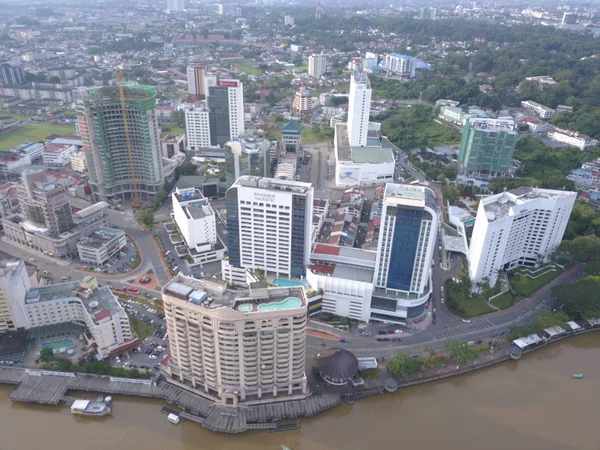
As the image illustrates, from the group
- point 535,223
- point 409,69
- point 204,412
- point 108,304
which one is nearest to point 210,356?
point 204,412

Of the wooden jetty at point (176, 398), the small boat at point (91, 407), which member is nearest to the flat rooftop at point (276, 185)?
the wooden jetty at point (176, 398)

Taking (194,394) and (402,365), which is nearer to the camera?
(194,394)

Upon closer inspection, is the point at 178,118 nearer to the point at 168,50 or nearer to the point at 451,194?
the point at 451,194

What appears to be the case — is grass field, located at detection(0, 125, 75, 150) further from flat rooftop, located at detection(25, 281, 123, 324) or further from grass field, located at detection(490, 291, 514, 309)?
grass field, located at detection(490, 291, 514, 309)

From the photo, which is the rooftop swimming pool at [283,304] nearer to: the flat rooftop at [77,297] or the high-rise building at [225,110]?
the flat rooftop at [77,297]

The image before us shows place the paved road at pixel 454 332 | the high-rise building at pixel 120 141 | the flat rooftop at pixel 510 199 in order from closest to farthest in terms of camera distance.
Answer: the paved road at pixel 454 332, the flat rooftop at pixel 510 199, the high-rise building at pixel 120 141

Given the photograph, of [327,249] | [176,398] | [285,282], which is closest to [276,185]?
[327,249]

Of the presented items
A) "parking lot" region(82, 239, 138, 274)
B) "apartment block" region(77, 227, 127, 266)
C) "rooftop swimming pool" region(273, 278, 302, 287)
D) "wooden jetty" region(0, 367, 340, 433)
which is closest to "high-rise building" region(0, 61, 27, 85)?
"apartment block" region(77, 227, 127, 266)
